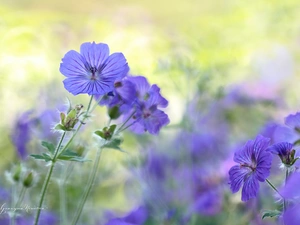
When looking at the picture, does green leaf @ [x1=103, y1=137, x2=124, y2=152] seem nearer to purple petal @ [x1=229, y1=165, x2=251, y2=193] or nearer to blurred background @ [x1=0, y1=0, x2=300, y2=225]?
purple petal @ [x1=229, y1=165, x2=251, y2=193]

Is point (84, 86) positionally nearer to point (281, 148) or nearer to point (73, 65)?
point (73, 65)

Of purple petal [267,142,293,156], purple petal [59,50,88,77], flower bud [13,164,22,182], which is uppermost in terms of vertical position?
purple petal [59,50,88,77]

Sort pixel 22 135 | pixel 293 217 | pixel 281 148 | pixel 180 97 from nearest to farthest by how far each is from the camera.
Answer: pixel 293 217
pixel 281 148
pixel 22 135
pixel 180 97

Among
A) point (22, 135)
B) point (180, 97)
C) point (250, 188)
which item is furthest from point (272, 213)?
point (180, 97)

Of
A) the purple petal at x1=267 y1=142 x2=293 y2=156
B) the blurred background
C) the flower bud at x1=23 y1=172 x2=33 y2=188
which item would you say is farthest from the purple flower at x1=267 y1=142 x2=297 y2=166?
the blurred background

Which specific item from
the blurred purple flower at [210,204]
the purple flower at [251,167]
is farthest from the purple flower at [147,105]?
the blurred purple flower at [210,204]

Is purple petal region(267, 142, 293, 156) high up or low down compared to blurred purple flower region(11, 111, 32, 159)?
down
